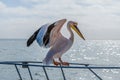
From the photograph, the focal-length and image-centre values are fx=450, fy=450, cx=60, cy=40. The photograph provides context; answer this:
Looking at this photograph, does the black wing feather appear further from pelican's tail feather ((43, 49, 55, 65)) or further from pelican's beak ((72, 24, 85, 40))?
pelican's beak ((72, 24, 85, 40))

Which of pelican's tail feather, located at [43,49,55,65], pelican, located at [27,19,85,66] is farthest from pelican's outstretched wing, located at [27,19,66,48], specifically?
pelican's tail feather, located at [43,49,55,65]

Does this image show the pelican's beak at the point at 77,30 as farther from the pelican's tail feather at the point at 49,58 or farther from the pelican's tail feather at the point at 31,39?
the pelican's tail feather at the point at 31,39

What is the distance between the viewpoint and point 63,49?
27.1 feet

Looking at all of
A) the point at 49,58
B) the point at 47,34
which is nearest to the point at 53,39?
the point at 47,34

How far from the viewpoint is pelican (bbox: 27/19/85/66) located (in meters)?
8.16

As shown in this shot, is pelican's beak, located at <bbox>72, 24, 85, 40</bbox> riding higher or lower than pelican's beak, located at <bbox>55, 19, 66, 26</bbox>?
lower

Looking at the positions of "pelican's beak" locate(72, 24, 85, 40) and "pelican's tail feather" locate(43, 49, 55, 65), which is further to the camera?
"pelican's tail feather" locate(43, 49, 55, 65)

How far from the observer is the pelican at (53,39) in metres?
8.16

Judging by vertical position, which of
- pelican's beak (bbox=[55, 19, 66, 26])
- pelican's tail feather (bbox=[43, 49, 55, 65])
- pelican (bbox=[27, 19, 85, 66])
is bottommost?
pelican's tail feather (bbox=[43, 49, 55, 65])

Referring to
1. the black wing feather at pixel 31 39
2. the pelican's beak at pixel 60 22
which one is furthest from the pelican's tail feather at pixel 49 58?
the pelican's beak at pixel 60 22

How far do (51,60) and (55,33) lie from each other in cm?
50

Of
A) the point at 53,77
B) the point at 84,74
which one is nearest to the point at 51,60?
the point at 53,77

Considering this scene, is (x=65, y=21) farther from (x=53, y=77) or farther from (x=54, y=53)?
(x=53, y=77)

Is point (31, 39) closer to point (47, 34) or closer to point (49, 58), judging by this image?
point (47, 34)
